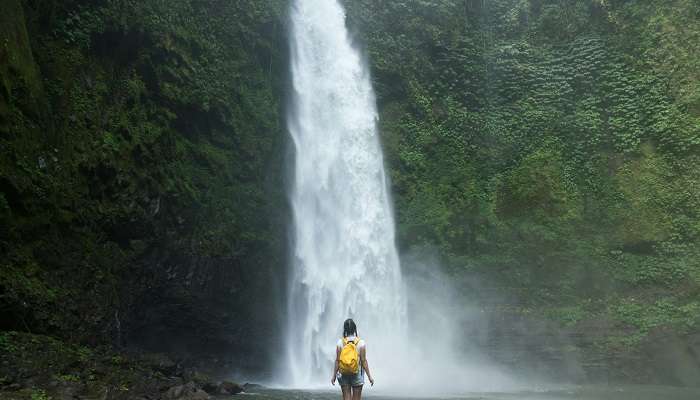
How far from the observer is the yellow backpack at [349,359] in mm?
6523

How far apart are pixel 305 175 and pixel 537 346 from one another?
8.64m

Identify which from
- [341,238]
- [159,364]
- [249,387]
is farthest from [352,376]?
[341,238]

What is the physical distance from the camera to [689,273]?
17.6 metres

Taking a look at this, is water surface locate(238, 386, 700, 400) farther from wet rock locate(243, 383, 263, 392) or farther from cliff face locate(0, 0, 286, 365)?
cliff face locate(0, 0, 286, 365)

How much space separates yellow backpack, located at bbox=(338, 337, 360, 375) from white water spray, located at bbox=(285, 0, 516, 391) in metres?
8.85

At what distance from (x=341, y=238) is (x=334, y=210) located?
3.08 ft

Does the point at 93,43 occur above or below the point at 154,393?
above

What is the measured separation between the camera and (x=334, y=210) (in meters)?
18.4

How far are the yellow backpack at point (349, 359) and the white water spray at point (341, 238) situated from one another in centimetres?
885

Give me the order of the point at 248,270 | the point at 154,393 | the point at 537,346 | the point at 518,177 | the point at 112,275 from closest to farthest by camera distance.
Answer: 1. the point at 154,393
2. the point at 112,275
3. the point at 248,270
4. the point at 537,346
5. the point at 518,177

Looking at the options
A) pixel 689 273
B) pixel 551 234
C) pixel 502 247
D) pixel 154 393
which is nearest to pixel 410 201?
pixel 502 247

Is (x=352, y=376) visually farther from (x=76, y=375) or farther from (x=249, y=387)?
(x=249, y=387)

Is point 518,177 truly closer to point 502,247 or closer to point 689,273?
→ point 502,247

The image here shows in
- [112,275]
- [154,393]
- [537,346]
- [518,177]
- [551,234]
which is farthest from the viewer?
[518,177]
